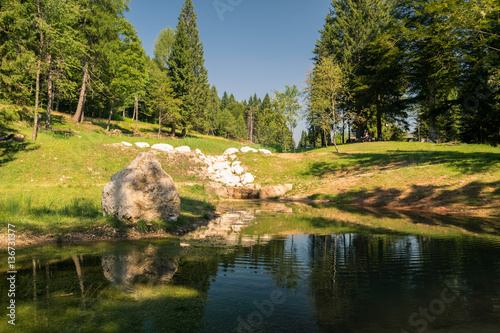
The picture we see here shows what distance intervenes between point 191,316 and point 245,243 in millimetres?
4685

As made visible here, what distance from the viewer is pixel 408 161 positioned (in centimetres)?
2577

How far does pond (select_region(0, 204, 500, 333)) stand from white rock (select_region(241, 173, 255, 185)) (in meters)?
16.8

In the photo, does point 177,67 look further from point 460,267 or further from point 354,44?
point 460,267

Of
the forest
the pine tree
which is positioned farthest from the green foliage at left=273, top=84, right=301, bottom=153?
the pine tree

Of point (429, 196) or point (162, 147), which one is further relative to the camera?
point (162, 147)

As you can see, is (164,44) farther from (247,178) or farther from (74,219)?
(74,219)

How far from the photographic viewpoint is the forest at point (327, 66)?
20.9m

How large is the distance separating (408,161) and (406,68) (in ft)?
68.4

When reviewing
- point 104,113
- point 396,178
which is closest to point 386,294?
point 396,178

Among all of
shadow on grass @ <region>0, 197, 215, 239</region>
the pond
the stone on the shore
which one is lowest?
the pond

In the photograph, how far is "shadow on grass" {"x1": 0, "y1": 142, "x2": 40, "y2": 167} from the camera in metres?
21.1

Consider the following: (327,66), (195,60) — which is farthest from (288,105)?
(195,60)

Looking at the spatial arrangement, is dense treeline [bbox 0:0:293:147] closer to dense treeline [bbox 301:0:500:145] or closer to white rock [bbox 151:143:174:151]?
white rock [bbox 151:143:174:151]

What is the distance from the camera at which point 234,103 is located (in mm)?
143125
